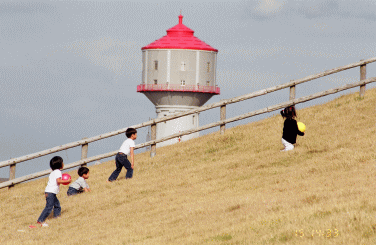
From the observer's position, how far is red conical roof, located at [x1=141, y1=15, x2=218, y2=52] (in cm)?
4419

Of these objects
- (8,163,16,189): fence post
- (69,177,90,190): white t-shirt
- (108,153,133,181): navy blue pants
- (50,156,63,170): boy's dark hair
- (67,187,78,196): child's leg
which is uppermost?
(50,156,63,170): boy's dark hair

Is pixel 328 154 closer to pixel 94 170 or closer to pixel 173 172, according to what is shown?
pixel 173 172

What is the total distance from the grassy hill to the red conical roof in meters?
23.9

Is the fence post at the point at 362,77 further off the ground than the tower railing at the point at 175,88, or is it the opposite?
the fence post at the point at 362,77

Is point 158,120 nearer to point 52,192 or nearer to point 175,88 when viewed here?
point 52,192

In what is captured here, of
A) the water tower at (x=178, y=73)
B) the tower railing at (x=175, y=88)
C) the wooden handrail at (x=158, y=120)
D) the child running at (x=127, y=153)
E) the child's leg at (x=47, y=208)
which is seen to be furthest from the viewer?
the tower railing at (x=175, y=88)

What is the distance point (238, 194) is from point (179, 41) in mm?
32811

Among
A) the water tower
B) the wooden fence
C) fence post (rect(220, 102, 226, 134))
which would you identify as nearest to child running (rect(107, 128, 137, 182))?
the wooden fence

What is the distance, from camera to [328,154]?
48.6ft

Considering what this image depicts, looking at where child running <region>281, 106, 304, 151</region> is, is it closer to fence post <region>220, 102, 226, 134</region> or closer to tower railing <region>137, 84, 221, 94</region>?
fence post <region>220, 102, 226, 134</region>

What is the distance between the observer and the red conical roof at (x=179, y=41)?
44.2 m

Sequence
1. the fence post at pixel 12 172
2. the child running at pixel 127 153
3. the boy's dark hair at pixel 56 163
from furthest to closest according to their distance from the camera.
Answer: the fence post at pixel 12 172, the child running at pixel 127 153, the boy's dark hair at pixel 56 163

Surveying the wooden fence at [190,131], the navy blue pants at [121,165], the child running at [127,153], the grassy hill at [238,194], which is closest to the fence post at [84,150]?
the wooden fence at [190,131]

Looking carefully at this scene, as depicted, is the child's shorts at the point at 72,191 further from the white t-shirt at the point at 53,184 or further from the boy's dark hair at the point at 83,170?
the white t-shirt at the point at 53,184
